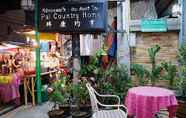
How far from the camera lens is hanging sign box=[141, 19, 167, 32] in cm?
802

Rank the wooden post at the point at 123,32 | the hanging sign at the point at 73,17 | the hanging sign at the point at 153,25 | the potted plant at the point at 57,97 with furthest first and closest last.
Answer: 1. the wooden post at the point at 123,32
2. the hanging sign at the point at 153,25
3. the potted plant at the point at 57,97
4. the hanging sign at the point at 73,17

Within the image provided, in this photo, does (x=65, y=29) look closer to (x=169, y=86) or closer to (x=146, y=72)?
(x=146, y=72)

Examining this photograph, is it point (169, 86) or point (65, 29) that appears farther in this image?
point (169, 86)

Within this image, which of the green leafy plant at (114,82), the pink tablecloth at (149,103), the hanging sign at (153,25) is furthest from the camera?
the hanging sign at (153,25)

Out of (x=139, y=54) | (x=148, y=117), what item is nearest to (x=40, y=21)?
(x=139, y=54)

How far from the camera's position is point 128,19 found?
8359 millimetres

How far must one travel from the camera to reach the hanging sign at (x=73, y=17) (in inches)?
262

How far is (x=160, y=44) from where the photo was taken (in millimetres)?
8219

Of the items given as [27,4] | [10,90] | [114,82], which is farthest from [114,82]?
[27,4]

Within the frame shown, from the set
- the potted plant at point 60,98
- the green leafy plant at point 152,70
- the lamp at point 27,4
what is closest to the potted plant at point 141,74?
the green leafy plant at point 152,70

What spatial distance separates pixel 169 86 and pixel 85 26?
103 inches

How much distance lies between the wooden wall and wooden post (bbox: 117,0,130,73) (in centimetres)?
23

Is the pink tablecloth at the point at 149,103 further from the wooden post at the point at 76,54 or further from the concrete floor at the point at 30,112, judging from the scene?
the concrete floor at the point at 30,112

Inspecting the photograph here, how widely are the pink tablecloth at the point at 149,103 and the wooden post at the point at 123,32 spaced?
8.31ft
